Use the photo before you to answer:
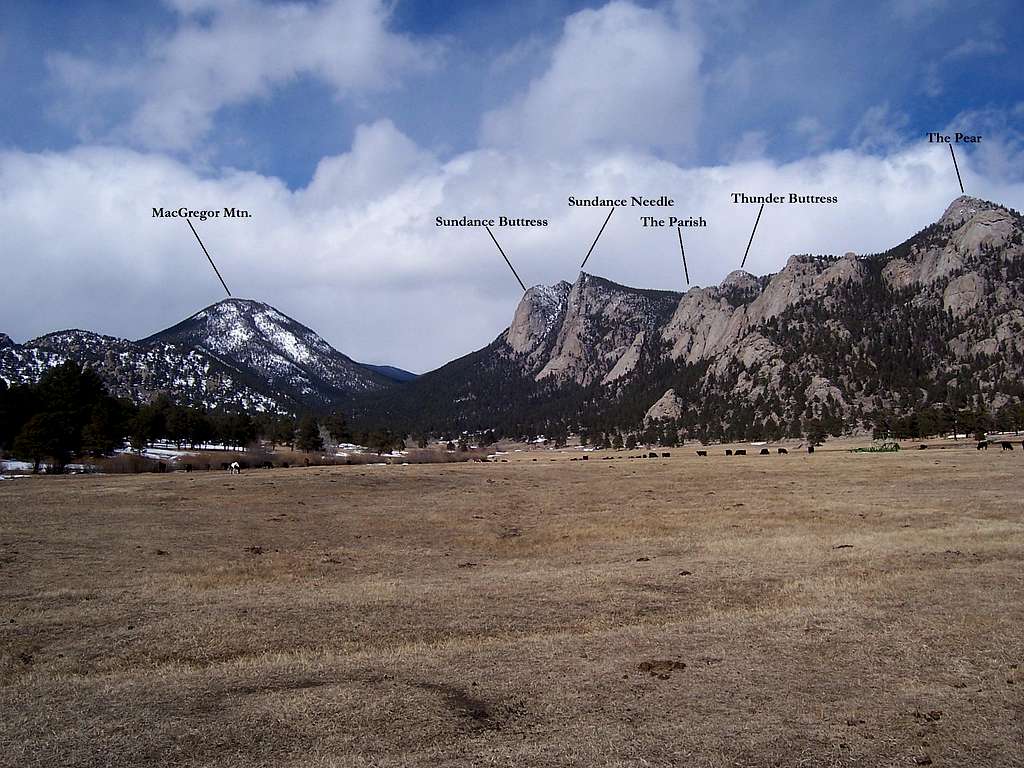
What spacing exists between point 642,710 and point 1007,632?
9.70 meters

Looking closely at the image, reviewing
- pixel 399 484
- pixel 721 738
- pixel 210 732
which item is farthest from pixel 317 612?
pixel 399 484

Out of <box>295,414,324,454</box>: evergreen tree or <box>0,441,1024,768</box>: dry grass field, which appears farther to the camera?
<box>295,414,324,454</box>: evergreen tree

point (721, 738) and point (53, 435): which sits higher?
point (53, 435)

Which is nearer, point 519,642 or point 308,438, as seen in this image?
point 519,642

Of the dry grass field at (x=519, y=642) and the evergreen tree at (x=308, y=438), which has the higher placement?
the evergreen tree at (x=308, y=438)

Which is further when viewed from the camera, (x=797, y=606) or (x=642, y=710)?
(x=797, y=606)

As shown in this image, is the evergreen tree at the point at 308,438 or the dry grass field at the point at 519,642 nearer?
the dry grass field at the point at 519,642

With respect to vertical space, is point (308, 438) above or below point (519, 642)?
above

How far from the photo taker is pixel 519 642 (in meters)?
16.5

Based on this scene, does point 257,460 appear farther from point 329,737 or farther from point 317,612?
point 329,737

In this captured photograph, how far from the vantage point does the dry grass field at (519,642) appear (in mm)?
10312

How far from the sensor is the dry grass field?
33.8ft

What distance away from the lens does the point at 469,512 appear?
158 ft

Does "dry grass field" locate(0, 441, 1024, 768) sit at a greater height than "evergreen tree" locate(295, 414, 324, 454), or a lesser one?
lesser
